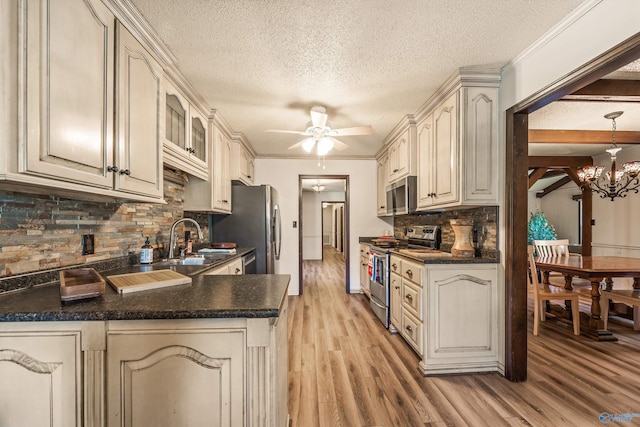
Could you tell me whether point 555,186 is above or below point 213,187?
above

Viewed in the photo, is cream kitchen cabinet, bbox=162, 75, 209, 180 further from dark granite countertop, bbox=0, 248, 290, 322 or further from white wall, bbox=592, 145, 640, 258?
white wall, bbox=592, 145, 640, 258

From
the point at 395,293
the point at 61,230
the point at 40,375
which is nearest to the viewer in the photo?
the point at 40,375

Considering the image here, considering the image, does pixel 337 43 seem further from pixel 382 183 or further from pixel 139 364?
pixel 382 183

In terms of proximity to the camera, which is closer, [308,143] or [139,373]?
[139,373]

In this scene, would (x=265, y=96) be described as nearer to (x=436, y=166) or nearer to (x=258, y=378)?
(x=436, y=166)

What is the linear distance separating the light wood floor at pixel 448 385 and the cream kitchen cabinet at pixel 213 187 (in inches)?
62.6

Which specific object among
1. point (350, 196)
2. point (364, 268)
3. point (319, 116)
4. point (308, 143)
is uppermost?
point (319, 116)

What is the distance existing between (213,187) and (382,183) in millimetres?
2608

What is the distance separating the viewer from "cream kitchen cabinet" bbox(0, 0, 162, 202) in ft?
3.01

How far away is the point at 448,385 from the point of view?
2.03m

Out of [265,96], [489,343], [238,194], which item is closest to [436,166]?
[489,343]

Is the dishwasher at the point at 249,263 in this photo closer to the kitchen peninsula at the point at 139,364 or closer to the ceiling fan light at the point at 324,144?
the ceiling fan light at the point at 324,144

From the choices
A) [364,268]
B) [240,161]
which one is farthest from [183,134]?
[364,268]

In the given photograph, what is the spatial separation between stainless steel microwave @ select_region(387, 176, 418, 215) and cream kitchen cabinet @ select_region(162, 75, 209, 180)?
7.03ft
